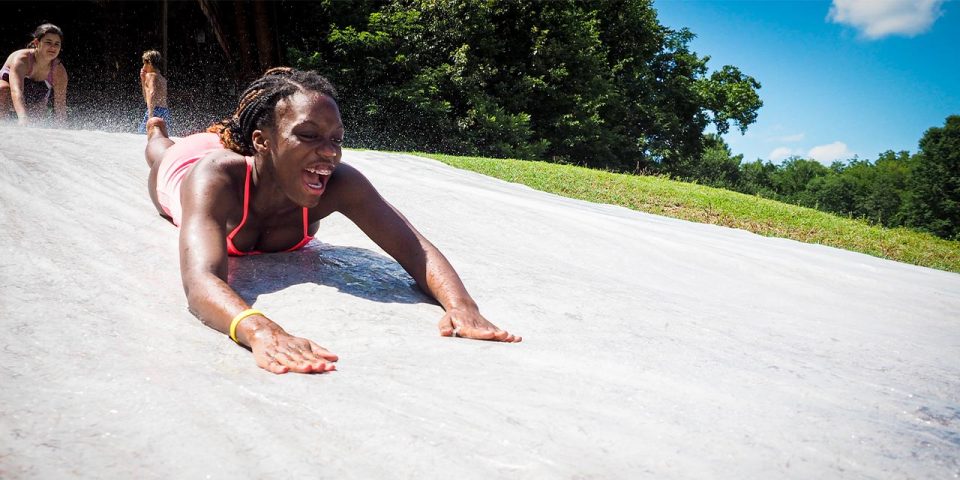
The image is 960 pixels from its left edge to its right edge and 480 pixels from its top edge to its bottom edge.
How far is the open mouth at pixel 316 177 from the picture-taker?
2283mm

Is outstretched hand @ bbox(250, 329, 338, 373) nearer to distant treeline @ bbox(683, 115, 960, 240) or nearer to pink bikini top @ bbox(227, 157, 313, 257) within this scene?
pink bikini top @ bbox(227, 157, 313, 257)

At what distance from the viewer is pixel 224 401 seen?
1456 mm

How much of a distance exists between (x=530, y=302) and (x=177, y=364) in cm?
153

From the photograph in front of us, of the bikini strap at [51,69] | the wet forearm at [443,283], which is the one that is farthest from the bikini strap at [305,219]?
the bikini strap at [51,69]

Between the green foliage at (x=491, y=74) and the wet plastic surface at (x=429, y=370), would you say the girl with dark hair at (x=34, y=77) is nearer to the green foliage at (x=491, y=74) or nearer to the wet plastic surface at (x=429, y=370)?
the wet plastic surface at (x=429, y=370)

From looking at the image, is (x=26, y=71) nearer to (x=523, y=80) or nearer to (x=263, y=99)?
(x=263, y=99)

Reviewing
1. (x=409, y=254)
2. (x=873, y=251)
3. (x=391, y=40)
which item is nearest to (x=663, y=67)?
(x=391, y=40)

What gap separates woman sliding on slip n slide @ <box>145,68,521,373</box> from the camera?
1.94 m

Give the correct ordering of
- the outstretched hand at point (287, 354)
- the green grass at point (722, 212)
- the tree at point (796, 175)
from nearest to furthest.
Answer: the outstretched hand at point (287, 354), the green grass at point (722, 212), the tree at point (796, 175)

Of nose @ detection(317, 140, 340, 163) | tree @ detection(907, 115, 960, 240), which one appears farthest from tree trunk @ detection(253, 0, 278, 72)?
tree @ detection(907, 115, 960, 240)

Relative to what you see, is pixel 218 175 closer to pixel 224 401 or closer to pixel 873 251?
pixel 224 401

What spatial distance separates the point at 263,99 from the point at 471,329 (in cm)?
120

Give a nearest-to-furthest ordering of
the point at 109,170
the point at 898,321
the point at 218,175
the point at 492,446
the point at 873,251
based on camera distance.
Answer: the point at 492,446 → the point at 218,175 → the point at 898,321 → the point at 109,170 → the point at 873,251

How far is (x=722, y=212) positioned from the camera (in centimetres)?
870
